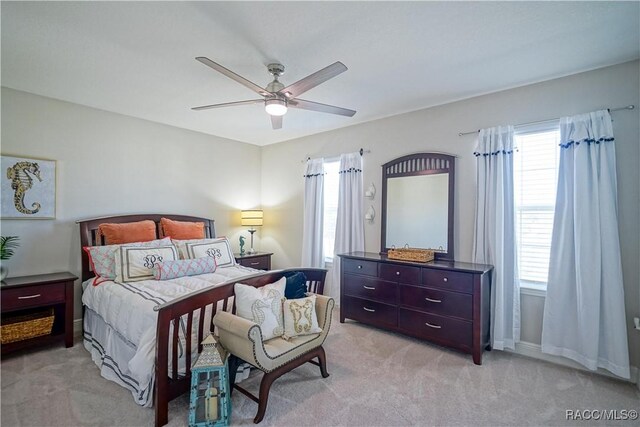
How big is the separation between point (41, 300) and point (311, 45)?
11.4ft

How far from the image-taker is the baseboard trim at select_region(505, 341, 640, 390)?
247 centimetres

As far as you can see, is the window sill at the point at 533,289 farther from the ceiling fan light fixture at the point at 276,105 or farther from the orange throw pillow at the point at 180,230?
the orange throw pillow at the point at 180,230

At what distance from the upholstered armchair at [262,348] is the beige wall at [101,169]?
255 cm

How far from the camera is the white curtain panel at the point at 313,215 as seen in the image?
15.4 ft

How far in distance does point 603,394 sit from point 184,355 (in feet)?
10.4

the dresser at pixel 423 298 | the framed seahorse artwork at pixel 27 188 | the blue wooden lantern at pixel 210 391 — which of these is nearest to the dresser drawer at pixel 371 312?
the dresser at pixel 423 298

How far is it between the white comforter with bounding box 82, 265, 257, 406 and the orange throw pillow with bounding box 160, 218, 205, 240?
954 mm

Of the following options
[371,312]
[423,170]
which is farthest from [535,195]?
[371,312]

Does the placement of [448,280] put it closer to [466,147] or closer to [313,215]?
[466,147]

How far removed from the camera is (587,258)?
8.51 feet

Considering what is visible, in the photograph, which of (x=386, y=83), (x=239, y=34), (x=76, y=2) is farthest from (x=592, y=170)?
(x=76, y=2)

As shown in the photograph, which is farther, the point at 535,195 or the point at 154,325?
the point at 535,195

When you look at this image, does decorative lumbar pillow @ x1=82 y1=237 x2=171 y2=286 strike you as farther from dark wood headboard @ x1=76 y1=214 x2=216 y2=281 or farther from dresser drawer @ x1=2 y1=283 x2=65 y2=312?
dresser drawer @ x1=2 y1=283 x2=65 y2=312

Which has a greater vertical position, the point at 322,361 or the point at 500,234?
the point at 500,234
